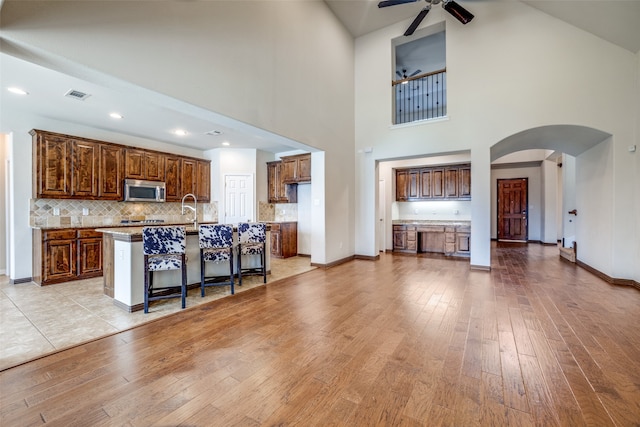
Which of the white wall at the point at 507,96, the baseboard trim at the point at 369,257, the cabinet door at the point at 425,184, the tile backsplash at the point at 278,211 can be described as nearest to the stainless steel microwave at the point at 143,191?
the tile backsplash at the point at 278,211

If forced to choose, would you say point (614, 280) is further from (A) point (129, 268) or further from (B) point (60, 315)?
(B) point (60, 315)

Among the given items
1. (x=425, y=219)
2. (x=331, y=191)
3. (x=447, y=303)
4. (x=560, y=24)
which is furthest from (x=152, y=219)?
(x=560, y=24)

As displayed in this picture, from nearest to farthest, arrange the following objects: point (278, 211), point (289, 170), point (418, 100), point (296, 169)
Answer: point (296, 169)
point (289, 170)
point (278, 211)
point (418, 100)

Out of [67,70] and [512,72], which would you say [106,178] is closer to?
[67,70]

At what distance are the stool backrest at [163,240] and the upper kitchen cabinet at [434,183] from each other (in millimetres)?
6386

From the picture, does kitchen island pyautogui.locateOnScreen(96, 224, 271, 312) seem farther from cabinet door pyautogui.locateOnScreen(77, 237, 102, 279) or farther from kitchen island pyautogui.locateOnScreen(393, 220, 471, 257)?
kitchen island pyautogui.locateOnScreen(393, 220, 471, 257)

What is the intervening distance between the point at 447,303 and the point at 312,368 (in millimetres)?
2127

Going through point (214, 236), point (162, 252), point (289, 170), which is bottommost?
point (162, 252)

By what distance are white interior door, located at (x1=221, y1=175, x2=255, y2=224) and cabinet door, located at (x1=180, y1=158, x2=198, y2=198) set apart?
740mm

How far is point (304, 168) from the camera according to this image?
21.5ft

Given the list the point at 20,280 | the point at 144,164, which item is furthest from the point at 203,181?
the point at 20,280

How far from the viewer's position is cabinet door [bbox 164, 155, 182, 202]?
5992 millimetres

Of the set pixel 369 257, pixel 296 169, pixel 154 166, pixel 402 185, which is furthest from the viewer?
pixel 402 185

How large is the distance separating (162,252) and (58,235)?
2.73 meters
